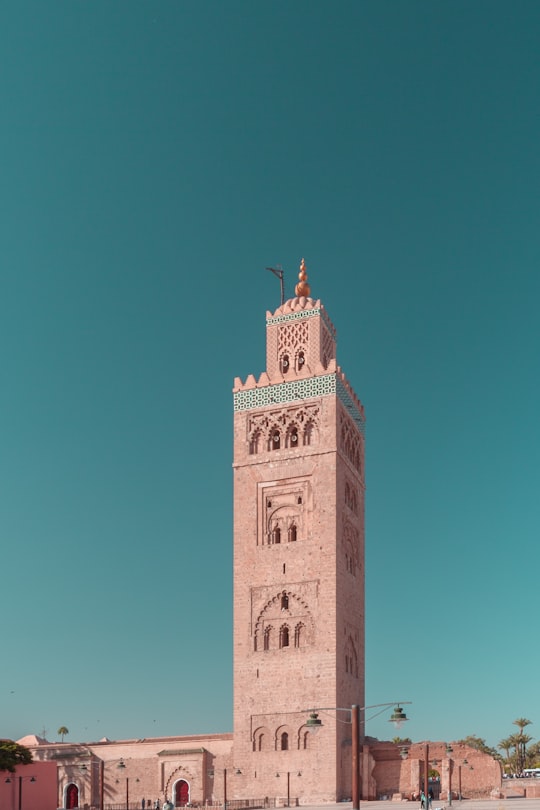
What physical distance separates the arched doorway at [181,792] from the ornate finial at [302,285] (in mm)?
22780

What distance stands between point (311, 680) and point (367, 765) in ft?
12.6

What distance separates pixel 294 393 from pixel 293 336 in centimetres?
342

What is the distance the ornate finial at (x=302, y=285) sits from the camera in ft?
151

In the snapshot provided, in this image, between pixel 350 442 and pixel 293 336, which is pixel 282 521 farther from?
pixel 293 336

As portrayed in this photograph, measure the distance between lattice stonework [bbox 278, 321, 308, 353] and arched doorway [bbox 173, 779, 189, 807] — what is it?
63.6 feet

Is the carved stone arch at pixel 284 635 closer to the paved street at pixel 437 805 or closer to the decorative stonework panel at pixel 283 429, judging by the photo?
the paved street at pixel 437 805

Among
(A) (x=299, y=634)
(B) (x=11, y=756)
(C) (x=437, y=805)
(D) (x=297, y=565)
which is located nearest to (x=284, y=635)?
(A) (x=299, y=634)

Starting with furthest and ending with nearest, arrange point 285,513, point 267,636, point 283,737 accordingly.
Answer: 1. point 285,513
2. point 267,636
3. point 283,737

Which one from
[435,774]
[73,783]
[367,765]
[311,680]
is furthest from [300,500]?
[435,774]

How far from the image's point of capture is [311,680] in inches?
1473

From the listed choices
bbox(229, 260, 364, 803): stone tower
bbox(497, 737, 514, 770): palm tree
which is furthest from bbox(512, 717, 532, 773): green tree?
bbox(229, 260, 364, 803): stone tower

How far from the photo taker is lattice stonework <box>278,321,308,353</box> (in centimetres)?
4375

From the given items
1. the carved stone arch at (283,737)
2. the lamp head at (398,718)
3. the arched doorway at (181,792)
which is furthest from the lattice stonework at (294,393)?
the lamp head at (398,718)

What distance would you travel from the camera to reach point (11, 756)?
1375 inches
